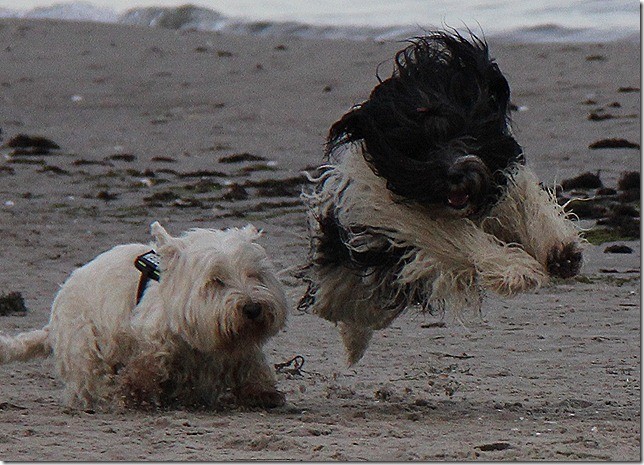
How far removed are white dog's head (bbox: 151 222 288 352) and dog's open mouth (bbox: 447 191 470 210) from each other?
761 millimetres

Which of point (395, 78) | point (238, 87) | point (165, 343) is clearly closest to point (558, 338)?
point (395, 78)

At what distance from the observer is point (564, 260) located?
5.20m

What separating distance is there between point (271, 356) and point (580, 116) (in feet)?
21.0

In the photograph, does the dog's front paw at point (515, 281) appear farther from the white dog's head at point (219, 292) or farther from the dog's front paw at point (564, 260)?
the white dog's head at point (219, 292)

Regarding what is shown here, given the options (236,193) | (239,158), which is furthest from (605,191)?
(239,158)

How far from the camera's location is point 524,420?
16.5ft

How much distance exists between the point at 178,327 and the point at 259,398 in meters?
0.45

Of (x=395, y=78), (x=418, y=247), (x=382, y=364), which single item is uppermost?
(x=395, y=78)

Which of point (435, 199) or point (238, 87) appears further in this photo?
point (238, 87)

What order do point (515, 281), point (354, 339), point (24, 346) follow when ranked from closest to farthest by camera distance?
point (515, 281)
point (24, 346)
point (354, 339)

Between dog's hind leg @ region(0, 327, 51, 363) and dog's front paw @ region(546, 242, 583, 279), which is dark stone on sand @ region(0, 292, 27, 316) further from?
dog's front paw @ region(546, 242, 583, 279)

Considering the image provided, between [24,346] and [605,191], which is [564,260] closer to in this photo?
[24,346]

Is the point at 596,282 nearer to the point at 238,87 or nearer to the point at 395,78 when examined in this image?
the point at 395,78

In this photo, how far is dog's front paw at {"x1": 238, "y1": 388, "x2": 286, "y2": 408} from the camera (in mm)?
5336
